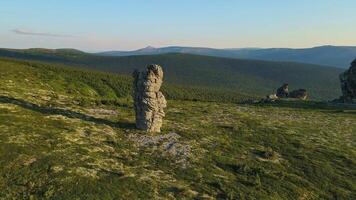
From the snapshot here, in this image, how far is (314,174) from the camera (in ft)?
136

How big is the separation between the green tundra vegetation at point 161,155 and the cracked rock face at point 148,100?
1382 mm

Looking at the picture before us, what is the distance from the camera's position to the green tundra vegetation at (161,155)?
32.8 metres

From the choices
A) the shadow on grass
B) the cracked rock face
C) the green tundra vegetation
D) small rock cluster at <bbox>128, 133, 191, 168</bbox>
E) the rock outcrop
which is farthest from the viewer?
the rock outcrop

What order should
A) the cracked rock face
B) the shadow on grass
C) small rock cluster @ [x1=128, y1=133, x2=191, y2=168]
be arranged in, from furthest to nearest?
the shadow on grass < the cracked rock face < small rock cluster @ [x1=128, y1=133, x2=191, y2=168]

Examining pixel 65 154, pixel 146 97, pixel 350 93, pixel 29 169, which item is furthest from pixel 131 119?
pixel 350 93

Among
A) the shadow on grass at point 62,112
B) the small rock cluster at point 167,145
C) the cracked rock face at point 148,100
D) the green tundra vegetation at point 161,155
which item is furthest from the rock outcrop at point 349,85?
the shadow on grass at point 62,112

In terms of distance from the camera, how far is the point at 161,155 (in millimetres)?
40594

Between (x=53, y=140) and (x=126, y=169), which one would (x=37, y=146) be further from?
(x=126, y=169)

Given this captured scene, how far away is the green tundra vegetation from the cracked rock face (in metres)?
1.38

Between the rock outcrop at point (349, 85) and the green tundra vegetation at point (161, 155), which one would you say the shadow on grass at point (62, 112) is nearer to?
the green tundra vegetation at point (161, 155)

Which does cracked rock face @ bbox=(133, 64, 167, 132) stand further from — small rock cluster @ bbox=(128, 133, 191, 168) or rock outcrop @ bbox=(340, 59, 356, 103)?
rock outcrop @ bbox=(340, 59, 356, 103)

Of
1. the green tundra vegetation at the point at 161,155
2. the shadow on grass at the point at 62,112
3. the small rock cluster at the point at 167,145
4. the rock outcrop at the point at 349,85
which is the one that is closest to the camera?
the green tundra vegetation at the point at 161,155

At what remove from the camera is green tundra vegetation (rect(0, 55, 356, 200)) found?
32781 millimetres

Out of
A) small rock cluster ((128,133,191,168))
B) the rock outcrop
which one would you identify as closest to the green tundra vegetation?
small rock cluster ((128,133,191,168))
